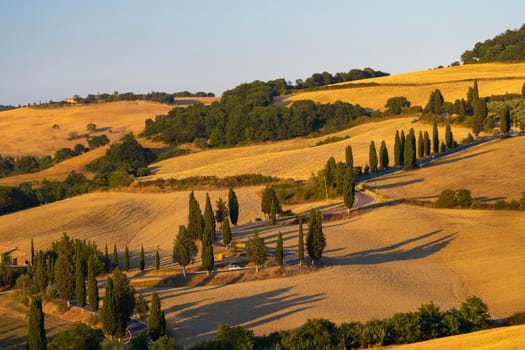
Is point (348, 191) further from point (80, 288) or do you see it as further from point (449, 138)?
point (449, 138)

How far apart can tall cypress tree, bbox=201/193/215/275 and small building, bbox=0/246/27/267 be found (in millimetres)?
13195

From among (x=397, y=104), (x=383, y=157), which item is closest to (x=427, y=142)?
(x=383, y=157)

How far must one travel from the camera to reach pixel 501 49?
5723 inches

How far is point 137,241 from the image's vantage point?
61688mm

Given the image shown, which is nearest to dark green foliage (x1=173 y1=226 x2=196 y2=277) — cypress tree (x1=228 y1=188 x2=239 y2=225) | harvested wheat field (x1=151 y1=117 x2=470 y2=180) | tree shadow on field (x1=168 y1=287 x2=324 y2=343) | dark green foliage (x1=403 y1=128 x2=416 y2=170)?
tree shadow on field (x1=168 y1=287 x2=324 y2=343)

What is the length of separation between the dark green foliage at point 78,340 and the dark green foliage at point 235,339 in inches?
232

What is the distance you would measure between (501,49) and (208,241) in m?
109

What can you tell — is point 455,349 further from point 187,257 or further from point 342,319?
point 187,257

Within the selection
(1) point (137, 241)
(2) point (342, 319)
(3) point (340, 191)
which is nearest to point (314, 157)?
(3) point (340, 191)

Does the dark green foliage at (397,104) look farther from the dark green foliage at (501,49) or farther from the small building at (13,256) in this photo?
the small building at (13,256)

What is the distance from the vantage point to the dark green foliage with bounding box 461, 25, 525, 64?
457ft

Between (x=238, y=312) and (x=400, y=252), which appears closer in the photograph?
(x=238, y=312)

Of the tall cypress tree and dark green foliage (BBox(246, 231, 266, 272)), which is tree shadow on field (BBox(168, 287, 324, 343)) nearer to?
dark green foliage (BBox(246, 231, 266, 272))

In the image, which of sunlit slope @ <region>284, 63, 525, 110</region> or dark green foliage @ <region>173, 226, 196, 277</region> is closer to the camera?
dark green foliage @ <region>173, 226, 196, 277</region>
